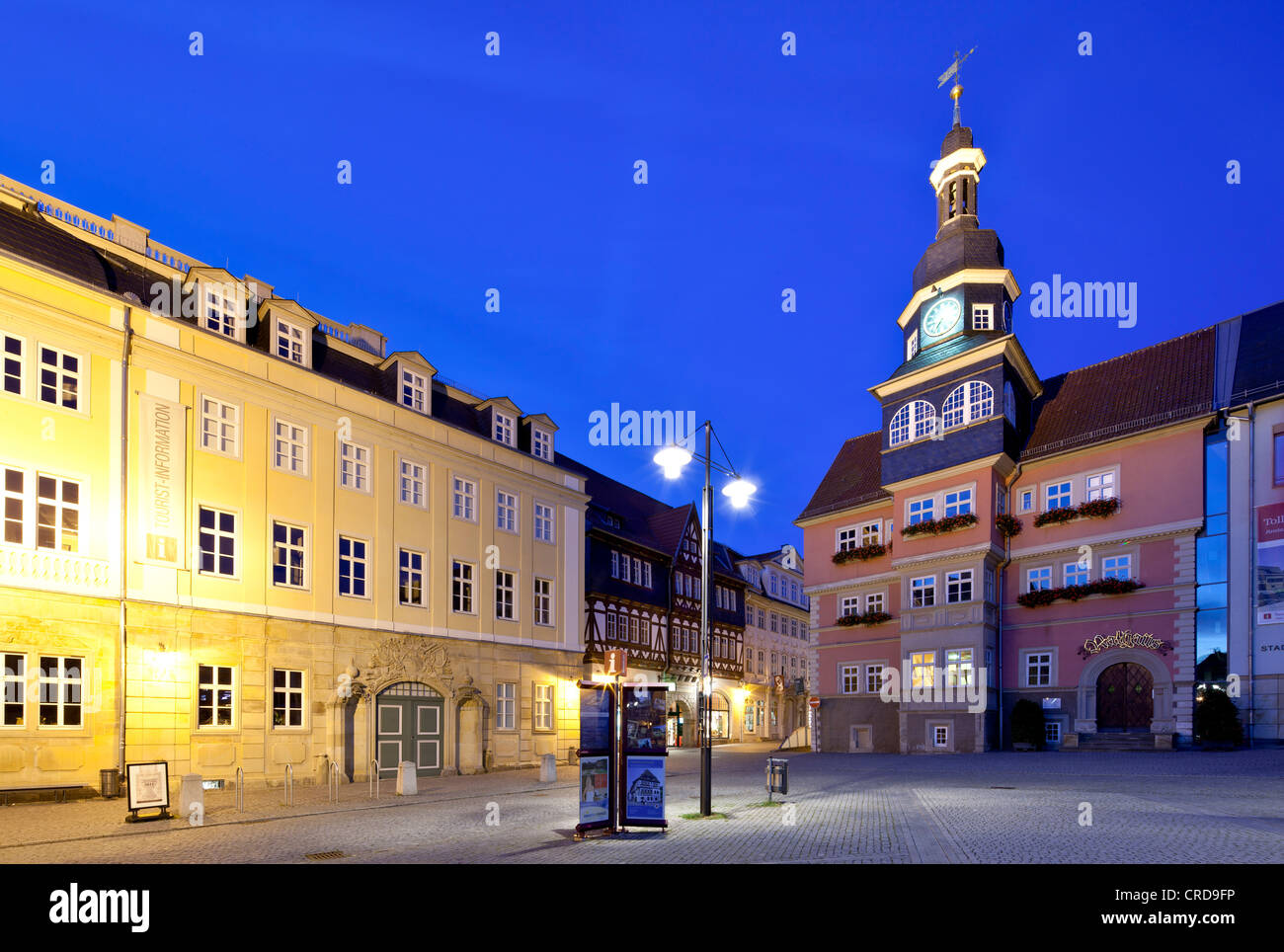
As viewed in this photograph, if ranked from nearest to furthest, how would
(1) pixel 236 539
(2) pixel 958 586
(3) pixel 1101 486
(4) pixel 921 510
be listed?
(1) pixel 236 539 < (3) pixel 1101 486 < (2) pixel 958 586 < (4) pixel 921 510

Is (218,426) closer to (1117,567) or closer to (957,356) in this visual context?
(957,356)

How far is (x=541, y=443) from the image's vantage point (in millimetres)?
34844

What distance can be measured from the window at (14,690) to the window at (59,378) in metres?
5.65

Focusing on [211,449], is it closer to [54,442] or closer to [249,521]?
[249,521]

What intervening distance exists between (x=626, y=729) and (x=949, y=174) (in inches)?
1410

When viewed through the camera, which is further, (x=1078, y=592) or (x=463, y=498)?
(x=1078, y=592)

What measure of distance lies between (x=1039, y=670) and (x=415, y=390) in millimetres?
25670

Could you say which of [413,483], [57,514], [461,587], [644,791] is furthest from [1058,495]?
[57,514]

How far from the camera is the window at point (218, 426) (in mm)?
22312

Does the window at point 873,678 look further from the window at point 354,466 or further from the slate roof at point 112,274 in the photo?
the window at point 354,466

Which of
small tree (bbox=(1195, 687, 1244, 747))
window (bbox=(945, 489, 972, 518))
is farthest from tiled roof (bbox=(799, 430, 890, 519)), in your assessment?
small tree (bbox=(1195, 687, 1244, 747))

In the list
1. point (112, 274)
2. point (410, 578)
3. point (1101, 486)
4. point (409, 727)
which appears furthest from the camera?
point (1101, 486)

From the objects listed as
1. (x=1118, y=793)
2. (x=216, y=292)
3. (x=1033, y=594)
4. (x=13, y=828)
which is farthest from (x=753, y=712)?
(x=13, y=828)

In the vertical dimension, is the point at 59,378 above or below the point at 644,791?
above
